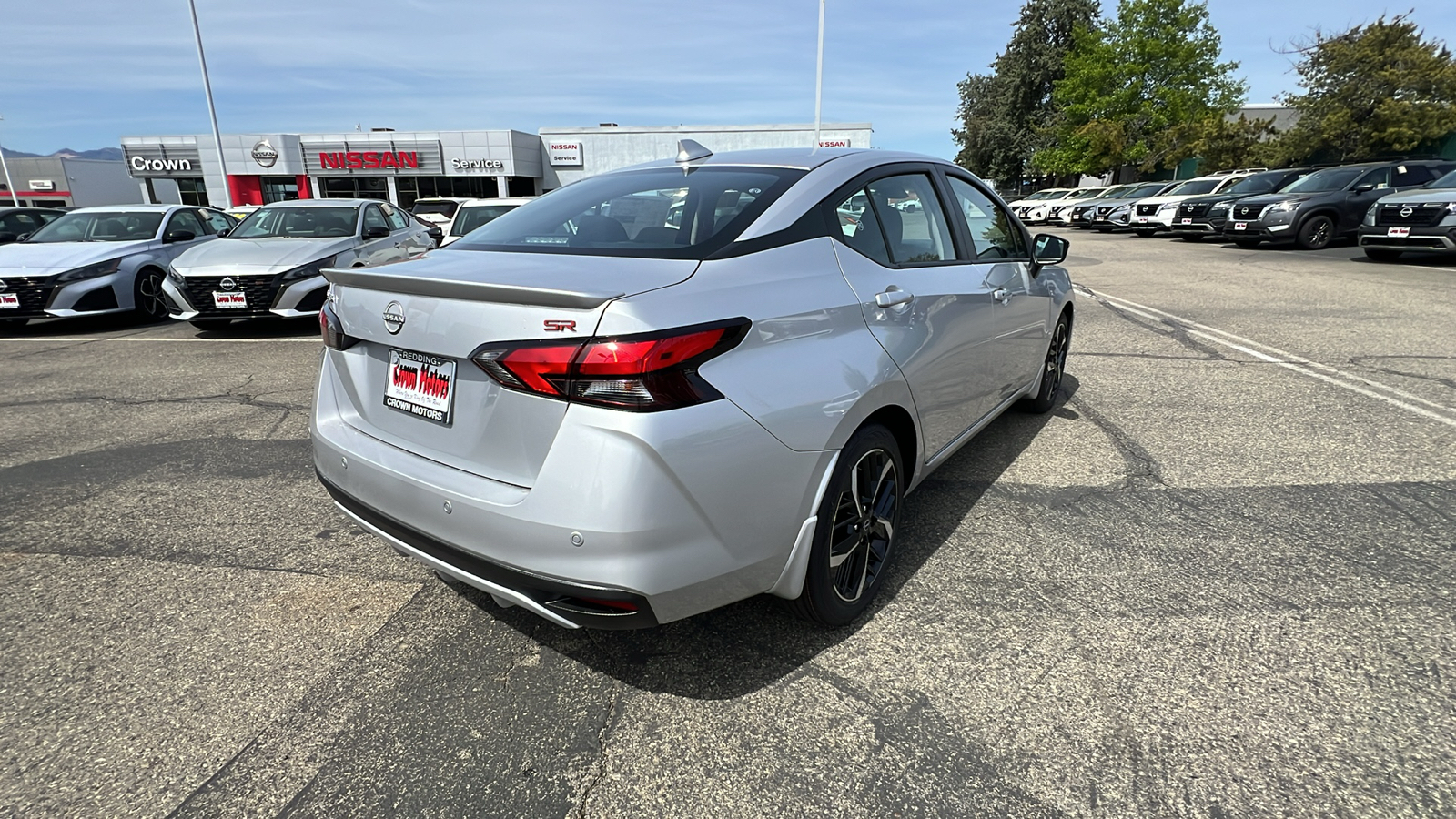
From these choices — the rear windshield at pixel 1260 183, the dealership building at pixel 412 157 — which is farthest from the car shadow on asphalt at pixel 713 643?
the dealership building at pixel 412 157

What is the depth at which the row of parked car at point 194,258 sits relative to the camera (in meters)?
8.06

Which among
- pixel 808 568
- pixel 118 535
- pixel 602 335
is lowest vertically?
pixel 118 535

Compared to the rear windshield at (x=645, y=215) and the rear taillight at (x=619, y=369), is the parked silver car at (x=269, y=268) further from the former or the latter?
the rear taillight at (x=619, y=369)

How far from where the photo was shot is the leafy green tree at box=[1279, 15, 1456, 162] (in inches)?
1005

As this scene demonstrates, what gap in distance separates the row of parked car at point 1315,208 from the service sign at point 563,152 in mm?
34959

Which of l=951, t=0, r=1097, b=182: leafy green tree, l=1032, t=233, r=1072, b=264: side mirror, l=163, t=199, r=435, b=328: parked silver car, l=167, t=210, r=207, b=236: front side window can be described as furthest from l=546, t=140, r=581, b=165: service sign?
l=1032, t=233, r=1072, b=264: side mirror

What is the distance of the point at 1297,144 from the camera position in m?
28.6

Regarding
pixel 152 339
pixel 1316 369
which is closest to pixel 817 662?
pixel 1316 369

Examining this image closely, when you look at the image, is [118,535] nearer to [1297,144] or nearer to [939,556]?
[939,556]

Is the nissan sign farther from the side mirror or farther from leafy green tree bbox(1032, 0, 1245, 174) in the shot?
the side mirror

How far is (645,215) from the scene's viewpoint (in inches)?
106

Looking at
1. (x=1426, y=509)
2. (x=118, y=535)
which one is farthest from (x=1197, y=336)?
(x=118, y=535)

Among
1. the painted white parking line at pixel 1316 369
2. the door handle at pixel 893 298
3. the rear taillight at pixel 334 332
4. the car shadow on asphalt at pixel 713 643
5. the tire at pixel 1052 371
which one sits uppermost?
the door handle at pixel 893 298

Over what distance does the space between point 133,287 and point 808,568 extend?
10.5 meters
